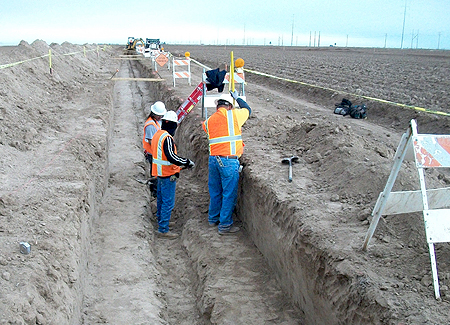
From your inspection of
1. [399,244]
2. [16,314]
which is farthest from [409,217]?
[16,314]

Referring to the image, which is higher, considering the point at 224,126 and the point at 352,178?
the point at 224,126

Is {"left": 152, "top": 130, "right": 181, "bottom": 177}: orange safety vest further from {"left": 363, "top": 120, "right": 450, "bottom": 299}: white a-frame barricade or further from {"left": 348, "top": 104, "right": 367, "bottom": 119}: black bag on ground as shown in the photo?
{"left": 348, "top": 104, "right": 367, "bottom": 119}: black bag on ground

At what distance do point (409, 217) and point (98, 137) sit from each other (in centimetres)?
691

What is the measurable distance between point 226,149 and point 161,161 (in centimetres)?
111

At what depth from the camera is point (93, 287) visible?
5.32 m

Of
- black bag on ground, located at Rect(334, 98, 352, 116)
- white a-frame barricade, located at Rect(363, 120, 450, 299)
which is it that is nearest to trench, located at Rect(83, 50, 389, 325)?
white a-frame barricade, located at Rect(363, 120, 450, 299)

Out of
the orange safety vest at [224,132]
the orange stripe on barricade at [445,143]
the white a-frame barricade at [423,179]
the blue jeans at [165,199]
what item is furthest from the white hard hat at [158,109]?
the orange stripe on barricade at [445,143]

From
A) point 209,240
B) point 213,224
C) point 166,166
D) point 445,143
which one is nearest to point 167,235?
point 213,224

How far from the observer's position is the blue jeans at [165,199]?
274 inches

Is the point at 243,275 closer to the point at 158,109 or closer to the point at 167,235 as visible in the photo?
the point at 167,235

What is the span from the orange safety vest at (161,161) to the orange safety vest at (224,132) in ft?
2.47

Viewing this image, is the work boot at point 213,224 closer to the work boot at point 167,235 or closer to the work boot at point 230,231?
the work boot at point 230,231

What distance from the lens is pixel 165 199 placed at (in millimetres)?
7016

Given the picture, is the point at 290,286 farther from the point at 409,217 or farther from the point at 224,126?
the point at 224,126
